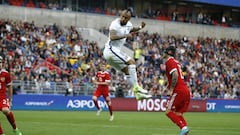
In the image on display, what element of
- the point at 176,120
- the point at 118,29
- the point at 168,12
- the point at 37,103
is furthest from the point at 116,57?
the point at 168,12

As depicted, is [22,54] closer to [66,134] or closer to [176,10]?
[66,134]

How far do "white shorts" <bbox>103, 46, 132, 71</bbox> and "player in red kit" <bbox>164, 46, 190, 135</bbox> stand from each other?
4.01ft

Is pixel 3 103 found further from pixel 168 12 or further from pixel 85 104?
pixel 168 12

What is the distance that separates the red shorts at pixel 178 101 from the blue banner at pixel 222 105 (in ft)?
98.1

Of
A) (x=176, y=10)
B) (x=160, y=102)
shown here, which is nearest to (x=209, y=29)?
(x=176, y=10)

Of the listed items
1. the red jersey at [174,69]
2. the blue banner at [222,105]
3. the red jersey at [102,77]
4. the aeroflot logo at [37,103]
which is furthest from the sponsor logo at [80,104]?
the red jersey at [174,69]

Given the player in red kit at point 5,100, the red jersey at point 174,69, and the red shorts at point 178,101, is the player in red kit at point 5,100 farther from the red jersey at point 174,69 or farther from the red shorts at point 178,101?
the red jersey at point 174,69

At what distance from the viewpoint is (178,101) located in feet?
51.5

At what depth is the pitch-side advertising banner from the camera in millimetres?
36188

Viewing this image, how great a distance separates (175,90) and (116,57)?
1.98m

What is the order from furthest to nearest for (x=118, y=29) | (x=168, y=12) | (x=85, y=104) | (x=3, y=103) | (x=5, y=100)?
1. (x=168, y=12)
2. (x=85, y=104)
3. (x=5, y=100)
4. (x=3, y=103)
5. (x=118, y=29)

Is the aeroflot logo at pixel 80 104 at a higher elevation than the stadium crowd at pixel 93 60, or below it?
below

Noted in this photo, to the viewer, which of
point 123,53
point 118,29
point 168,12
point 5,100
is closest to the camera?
point 118,29

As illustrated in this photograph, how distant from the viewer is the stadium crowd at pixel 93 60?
3881cm
